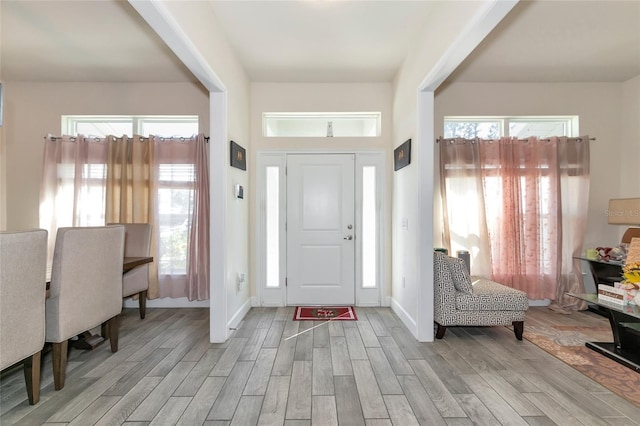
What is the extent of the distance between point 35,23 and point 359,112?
10.9ft

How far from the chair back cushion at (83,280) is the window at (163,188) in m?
1.27

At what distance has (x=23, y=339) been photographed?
1.77 metres

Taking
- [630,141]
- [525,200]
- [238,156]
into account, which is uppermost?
[630,141]

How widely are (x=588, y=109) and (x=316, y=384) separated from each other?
4620mm

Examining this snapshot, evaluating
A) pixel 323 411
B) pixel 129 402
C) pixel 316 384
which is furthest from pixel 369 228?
pixel 129 402

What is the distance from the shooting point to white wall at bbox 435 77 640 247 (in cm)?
396

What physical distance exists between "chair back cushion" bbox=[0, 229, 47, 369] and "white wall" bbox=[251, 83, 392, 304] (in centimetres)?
229

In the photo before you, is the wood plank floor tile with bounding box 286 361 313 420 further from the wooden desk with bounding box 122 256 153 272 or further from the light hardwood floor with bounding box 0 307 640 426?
the wooden desk with bounding box 122 256 153 272

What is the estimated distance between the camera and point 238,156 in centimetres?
332

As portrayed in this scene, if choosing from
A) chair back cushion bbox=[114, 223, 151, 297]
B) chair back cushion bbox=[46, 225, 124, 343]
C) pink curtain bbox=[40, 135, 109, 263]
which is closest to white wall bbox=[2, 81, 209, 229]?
pink curtain bbox=[40, 135, 109, 263]

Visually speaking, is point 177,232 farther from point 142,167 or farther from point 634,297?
point 634,297

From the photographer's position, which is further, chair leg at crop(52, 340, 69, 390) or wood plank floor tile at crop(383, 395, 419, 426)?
chair leg at crop(52, 340, 69, 390)

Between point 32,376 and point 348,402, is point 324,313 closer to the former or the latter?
point 348,402

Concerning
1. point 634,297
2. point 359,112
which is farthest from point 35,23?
point 634,297
